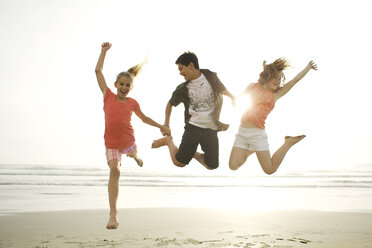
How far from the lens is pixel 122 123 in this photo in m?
5.64

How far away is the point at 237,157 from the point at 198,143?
25.4 inches

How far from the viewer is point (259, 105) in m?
6.07

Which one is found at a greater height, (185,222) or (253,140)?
(253,140)

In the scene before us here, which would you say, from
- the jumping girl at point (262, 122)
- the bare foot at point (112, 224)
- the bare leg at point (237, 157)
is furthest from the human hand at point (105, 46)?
the bare leg at point (237, 157)

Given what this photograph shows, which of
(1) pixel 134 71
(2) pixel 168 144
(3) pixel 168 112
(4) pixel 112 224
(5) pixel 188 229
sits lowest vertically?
(5) pixel 188 229

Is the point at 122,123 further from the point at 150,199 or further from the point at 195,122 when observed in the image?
the point at 150,199

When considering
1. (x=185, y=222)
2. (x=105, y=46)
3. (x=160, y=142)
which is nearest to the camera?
(x=105, y=46)

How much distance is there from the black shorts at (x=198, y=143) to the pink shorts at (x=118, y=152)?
72 cm

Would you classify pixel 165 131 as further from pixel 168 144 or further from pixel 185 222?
pixel 185 222

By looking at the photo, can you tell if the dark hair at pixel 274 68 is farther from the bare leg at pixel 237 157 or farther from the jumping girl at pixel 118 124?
the jumping girl at pixel 118 124

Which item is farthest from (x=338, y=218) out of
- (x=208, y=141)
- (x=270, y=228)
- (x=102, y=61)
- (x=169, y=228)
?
(x=102, y=61)

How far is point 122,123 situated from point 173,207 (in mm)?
6864

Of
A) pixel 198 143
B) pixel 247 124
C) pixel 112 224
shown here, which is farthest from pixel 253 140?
pixel 112 224

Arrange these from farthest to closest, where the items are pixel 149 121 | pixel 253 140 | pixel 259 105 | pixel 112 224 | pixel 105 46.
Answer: pixel 253 140
pixel 259 105
pixel 149 121
pixel 112 224
pixel 105 46
